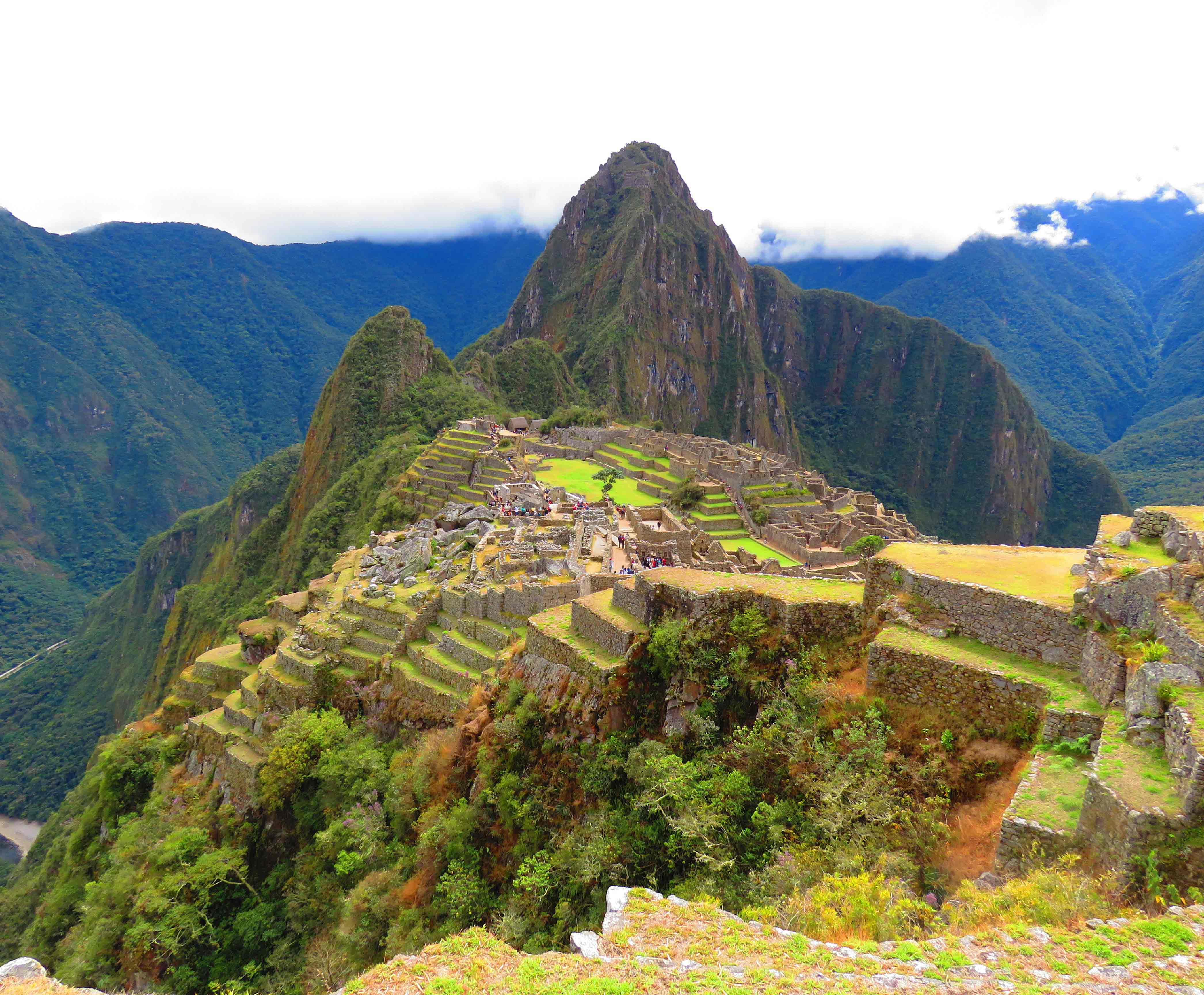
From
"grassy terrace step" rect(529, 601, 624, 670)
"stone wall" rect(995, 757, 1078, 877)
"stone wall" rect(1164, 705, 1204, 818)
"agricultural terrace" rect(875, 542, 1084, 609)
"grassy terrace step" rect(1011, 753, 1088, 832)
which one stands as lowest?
"grassy terrace step" rect(529, 601, 624, 670)

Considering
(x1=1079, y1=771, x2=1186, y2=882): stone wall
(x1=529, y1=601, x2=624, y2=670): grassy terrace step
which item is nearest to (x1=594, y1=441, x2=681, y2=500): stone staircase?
(x1=529, y1=601, x2=624, y2=670): grassy terrace step

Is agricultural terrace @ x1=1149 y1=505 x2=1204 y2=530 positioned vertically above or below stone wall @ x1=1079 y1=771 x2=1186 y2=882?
above

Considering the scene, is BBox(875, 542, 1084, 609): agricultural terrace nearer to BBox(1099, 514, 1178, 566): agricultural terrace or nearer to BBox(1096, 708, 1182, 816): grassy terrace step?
BBox(1099, 514, 1178, 566): agricultural terrace

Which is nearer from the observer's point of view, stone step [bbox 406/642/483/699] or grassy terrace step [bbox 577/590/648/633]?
grassy terrace step [bbox 577/590/648/633]

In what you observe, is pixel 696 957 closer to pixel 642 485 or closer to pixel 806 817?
pixel 806 817

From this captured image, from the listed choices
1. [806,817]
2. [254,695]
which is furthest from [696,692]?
[254,695]

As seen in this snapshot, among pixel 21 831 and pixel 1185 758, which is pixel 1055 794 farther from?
pixel 21 831
